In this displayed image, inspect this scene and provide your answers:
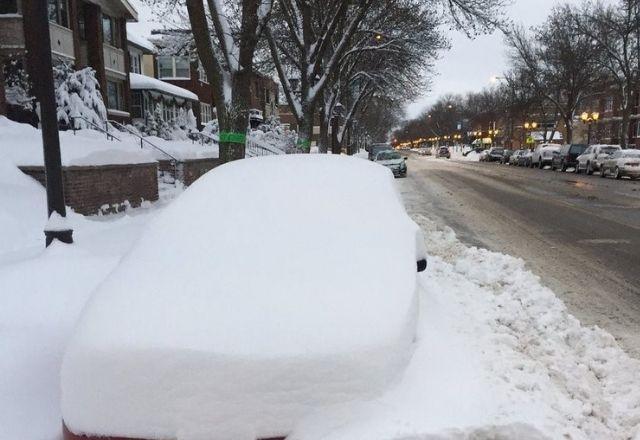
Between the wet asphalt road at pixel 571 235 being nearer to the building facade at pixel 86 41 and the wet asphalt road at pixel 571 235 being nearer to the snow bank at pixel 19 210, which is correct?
the snow bank at pixel 19 210

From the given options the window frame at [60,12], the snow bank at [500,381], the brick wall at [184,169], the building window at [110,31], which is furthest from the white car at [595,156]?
the snow bank at [500,381]

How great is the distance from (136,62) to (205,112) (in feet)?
28.2

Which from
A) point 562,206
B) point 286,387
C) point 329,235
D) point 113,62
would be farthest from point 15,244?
point 113,62

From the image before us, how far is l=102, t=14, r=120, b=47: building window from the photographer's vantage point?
27.1 meters

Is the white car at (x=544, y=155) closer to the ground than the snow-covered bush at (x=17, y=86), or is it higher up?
closer to the ground

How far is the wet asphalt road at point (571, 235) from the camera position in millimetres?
6012

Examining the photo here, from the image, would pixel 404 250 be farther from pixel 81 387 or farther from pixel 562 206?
pixel 562 206

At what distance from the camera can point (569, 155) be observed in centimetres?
3541

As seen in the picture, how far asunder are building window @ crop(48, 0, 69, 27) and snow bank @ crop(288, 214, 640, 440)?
67.9 ft

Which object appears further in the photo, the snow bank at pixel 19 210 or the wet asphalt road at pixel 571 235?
the snow bank at pixel 19 210

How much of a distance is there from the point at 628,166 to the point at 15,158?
85.4 ft

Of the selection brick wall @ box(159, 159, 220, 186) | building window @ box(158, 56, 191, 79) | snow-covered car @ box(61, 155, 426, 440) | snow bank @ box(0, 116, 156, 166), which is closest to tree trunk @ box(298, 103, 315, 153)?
brick wall @ box(159, 159, 220, 186)

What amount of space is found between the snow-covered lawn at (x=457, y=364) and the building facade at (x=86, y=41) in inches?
483

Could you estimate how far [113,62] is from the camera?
27.0m
